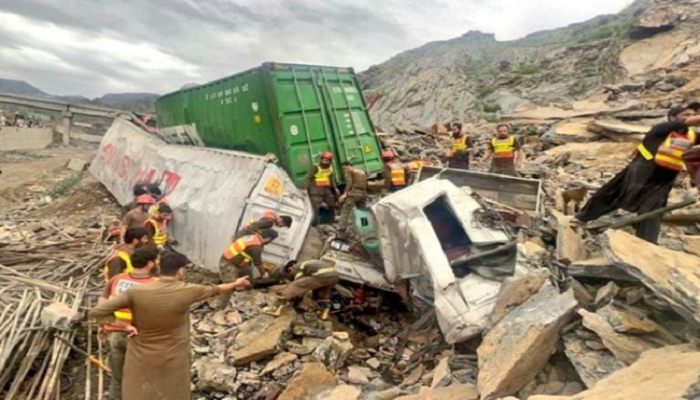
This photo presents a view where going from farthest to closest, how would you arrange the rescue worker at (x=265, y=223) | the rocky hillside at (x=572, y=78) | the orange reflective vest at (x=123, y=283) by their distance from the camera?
the rocky hillside at (x=572, y=78) → the rescue worker at (x=265, y=223) → the orange reflective vest at (x=123, y=283)

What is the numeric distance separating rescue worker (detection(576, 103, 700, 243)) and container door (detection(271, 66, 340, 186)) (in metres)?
3.99

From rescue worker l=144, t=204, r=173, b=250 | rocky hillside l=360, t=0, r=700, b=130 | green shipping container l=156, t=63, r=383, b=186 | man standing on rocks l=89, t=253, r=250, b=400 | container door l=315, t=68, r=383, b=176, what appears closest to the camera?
man standing on rocks l=89, t=253, r=250, b=400

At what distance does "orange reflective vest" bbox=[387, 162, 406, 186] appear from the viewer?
23.7 ft

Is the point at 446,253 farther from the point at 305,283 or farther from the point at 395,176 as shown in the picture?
the point at 395,176

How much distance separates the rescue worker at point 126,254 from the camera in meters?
3.91

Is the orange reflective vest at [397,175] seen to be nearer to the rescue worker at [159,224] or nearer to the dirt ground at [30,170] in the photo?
the rescue worker at [159,224]

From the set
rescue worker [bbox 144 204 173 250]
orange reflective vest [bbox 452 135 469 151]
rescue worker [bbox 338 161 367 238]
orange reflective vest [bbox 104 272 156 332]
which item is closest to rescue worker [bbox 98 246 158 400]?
orange reflective vest [bbox 104 272 156 332]

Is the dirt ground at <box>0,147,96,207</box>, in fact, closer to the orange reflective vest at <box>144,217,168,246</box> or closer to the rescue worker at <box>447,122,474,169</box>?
the orange reflective vest at <box>144,217,168,246</box>

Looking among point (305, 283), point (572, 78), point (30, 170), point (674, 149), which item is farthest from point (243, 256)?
point (572, 78)

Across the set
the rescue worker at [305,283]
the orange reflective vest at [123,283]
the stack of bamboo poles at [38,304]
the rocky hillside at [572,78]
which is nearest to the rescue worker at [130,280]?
the orange reflective vest at [123,283]

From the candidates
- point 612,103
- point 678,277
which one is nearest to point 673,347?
point 678,277

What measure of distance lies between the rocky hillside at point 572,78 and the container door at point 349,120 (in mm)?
4661

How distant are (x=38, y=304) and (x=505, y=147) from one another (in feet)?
21.5

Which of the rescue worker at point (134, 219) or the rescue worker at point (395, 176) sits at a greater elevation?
the rescue worker at point (395, 176)
